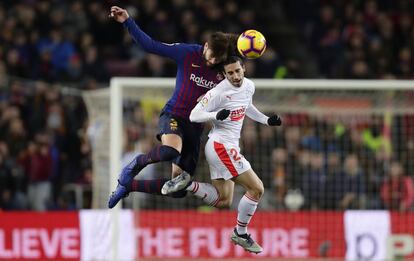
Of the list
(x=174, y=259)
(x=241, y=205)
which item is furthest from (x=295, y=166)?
(x=241, y=205)

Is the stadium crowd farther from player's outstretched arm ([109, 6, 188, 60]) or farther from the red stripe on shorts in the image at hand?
the red stripe on shorts

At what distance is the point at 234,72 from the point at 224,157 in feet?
2.76

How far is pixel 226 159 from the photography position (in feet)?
38.3

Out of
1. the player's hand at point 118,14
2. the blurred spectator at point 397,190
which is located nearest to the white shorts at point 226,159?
the player's hand at point 118,14

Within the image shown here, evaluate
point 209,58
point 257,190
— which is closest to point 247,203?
point 257,190

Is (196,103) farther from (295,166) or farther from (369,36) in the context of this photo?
(369,36)

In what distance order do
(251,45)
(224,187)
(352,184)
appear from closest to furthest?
(251,45)
(224,187)
(352,184)

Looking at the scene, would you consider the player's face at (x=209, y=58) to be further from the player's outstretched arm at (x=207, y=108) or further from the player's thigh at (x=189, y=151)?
the player's thigh at (x=189, y=151)

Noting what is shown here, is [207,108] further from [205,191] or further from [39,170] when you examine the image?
[39,170]

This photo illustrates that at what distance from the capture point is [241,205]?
12.1 m

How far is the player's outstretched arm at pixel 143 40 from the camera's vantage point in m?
11.4

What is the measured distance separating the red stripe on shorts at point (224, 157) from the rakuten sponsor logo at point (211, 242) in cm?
576

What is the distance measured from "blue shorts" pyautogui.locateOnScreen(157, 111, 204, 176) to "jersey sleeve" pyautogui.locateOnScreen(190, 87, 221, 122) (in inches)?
17.9

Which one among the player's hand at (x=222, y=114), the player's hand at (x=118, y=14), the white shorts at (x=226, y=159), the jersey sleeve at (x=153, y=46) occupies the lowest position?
the white shorts at (x=226, y=159)
